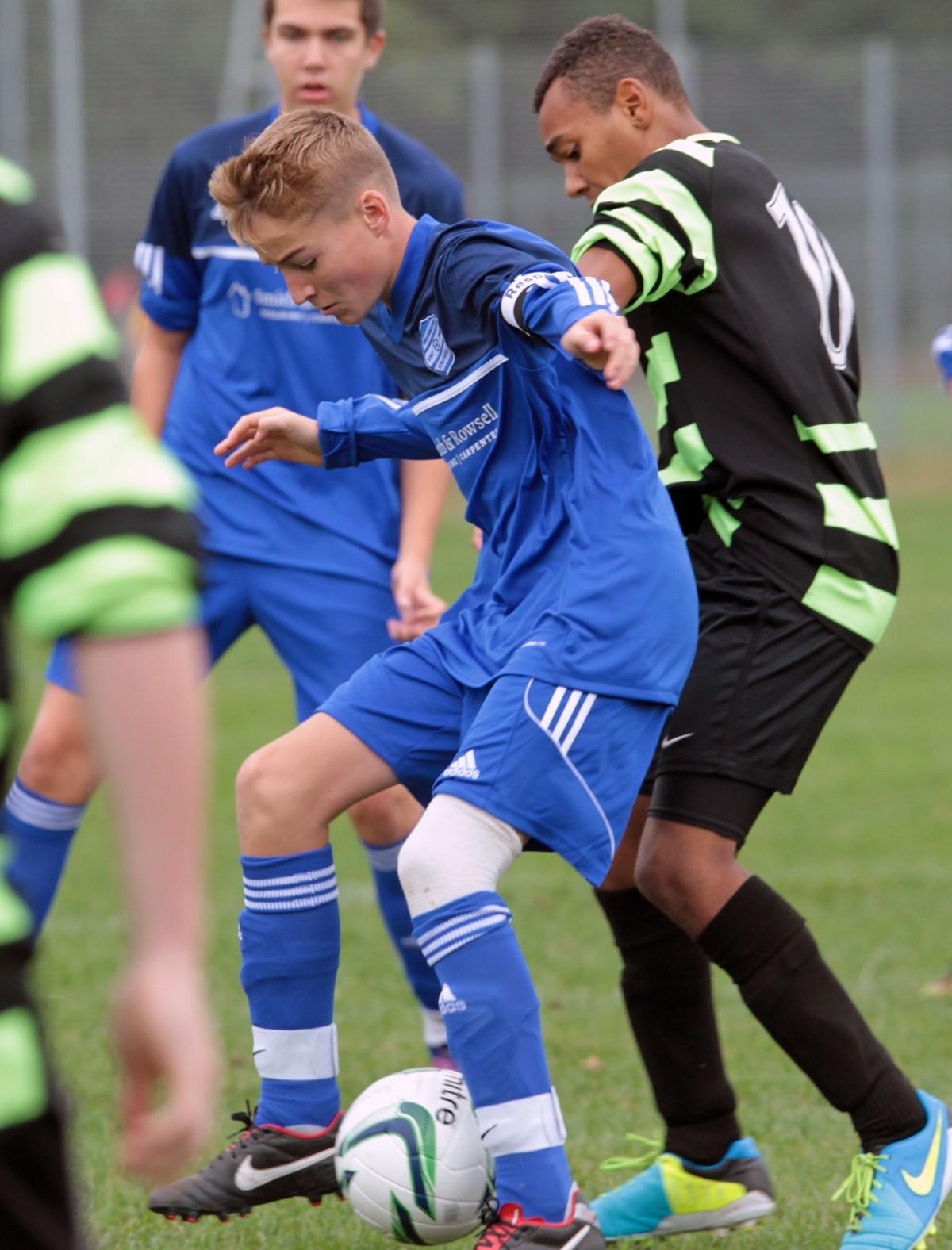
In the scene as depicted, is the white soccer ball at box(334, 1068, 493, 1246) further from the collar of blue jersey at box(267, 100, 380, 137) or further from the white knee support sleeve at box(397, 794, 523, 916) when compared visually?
the collar of blue jersey at box(267, 100, 380, 137)

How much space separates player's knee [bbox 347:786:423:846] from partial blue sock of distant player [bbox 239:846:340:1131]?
87cm

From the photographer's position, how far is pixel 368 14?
14.2 ft

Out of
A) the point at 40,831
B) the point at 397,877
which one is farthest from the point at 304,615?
the point at 40,831

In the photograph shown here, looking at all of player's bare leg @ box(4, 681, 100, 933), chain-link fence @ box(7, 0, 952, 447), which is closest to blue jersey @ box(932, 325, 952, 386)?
player's bare leg @ box(4, 681, 100, 933)

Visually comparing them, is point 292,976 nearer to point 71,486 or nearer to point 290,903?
point 290,903

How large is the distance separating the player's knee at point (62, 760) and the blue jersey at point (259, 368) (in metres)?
0.54

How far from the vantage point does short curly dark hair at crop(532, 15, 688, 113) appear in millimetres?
3350

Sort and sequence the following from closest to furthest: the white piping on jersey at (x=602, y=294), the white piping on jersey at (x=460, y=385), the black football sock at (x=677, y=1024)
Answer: the white piping on jersey at (x=602, y=294) < the white piping on jersey at (x=460, y=385) < the black football sock at (x=677, y=1024)

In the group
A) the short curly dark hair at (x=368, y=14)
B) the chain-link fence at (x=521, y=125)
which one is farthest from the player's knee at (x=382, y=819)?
the chain-link fence at (x=521, y=125)

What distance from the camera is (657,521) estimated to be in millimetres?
2854

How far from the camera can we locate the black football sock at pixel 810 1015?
10.3 feet

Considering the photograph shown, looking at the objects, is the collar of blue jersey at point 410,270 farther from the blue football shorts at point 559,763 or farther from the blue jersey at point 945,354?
the blue jersey at point 945,354

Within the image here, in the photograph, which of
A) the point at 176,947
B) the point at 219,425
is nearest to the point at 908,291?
the point at 219,425

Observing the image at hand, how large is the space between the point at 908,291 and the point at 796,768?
64.2 ft
